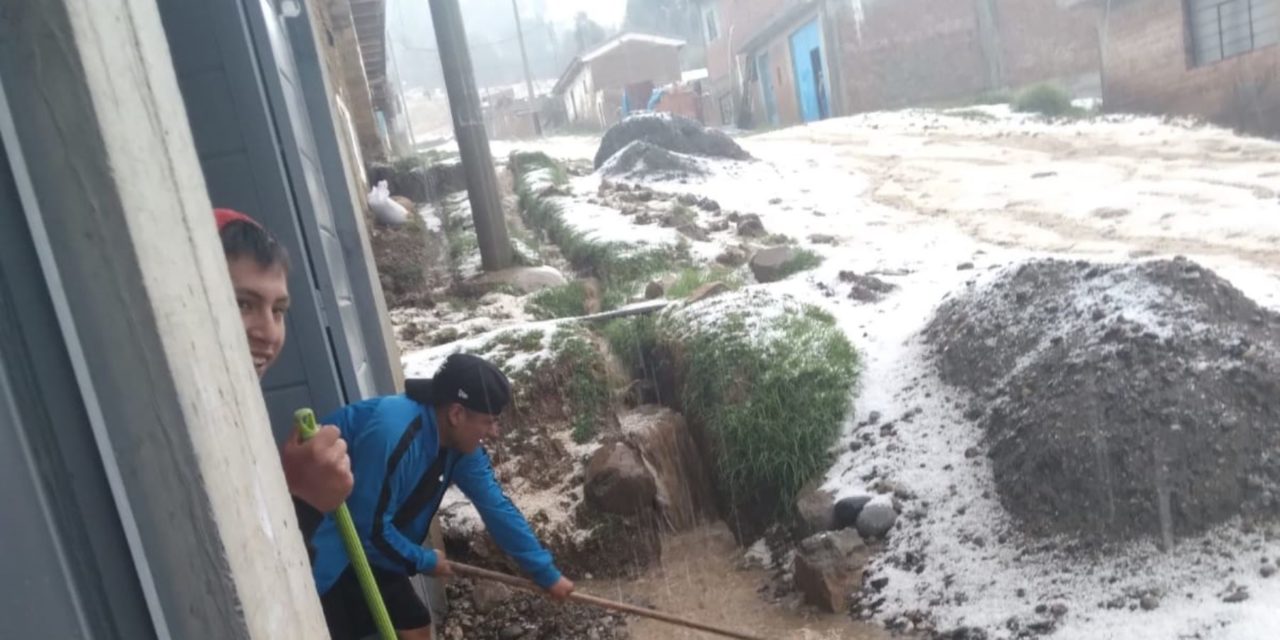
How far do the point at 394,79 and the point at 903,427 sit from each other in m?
22.8

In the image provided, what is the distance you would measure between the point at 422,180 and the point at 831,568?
10.4 m

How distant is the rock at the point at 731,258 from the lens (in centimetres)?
771

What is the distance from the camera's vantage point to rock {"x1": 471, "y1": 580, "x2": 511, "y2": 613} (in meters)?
4.06

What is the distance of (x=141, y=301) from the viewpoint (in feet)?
2.81

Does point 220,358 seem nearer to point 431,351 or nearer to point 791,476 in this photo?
point 791,476

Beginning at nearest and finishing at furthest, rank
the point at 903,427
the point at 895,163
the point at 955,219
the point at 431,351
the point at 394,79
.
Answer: the point at 903,427 < the point at 431,351 < the point at 955,219 < the point at 895,163 < the point at 394,79

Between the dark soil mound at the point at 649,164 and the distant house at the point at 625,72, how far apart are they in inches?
759

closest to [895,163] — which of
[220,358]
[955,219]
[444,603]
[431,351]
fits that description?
[955,219]

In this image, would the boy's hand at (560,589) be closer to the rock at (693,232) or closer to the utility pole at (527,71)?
the rock at (693,232)

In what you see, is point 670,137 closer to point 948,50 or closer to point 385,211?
point 385,211

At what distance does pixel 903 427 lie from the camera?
4.30m

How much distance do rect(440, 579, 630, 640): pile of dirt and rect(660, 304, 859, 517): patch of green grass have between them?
98cm

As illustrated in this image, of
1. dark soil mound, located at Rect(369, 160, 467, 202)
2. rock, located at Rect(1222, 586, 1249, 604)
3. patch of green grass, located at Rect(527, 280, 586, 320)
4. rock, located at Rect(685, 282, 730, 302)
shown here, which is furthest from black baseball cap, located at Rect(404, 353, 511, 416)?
dark soil mound, located at Rect(369, 160, 467, 202)

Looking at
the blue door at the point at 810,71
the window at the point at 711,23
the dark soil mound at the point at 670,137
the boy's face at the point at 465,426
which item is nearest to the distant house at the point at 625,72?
the window at the point at 711,23
